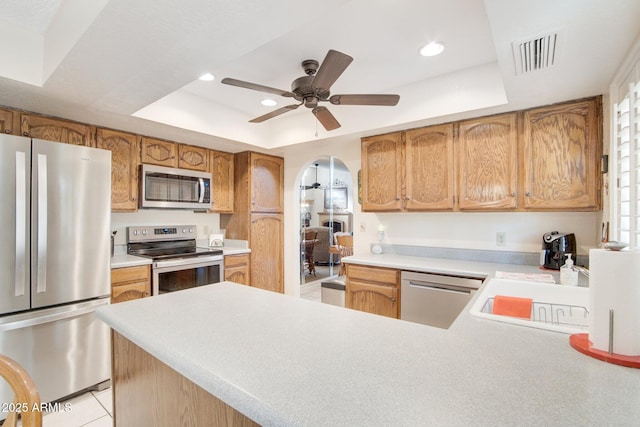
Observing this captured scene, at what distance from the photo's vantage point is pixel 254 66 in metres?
2.32

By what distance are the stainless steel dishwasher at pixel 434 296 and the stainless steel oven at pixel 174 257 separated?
205 cm

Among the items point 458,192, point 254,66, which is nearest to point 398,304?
point 458,192

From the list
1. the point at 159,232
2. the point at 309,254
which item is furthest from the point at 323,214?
the point at 159,232

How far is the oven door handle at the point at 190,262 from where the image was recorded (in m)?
2.82

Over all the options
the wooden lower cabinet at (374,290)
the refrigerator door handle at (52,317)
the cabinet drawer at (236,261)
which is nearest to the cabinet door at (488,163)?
the wooden lower cabinet at (374,290)

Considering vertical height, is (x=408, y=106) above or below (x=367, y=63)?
below

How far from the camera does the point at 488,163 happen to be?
2496mm

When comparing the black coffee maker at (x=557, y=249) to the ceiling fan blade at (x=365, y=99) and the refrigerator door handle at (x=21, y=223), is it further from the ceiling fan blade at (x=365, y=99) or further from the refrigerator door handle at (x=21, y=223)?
the refrigerator door handle at (x=21, y=223)

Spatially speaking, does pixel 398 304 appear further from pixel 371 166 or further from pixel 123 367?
pixel 123 367

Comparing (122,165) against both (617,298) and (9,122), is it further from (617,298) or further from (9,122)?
(617,298)

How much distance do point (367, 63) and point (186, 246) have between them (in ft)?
9.35

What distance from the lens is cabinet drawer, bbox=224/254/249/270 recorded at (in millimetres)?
3512

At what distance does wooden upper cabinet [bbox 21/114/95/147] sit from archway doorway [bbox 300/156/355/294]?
12.0ft

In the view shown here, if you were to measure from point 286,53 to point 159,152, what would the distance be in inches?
73.2
